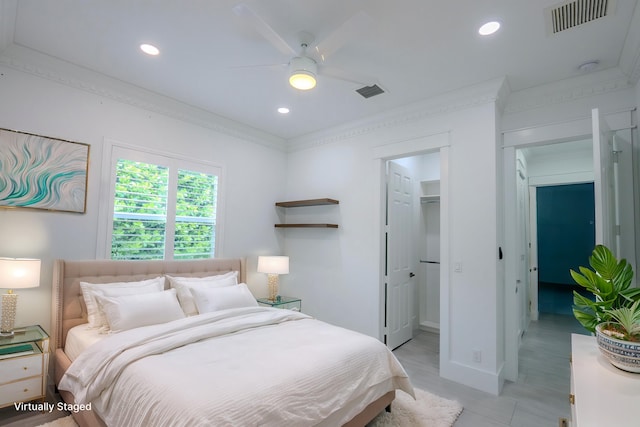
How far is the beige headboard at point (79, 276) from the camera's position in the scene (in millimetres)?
2680

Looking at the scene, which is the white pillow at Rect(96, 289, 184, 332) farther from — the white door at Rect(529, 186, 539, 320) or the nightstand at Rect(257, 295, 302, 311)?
the white door at Rect(529, 186, 539, 320)

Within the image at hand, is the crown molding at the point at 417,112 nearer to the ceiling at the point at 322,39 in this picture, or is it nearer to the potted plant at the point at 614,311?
the ceiling at the point at 322,39

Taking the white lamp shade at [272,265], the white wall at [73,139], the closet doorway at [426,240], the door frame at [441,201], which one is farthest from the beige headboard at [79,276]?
the closet doorway at [426,240]

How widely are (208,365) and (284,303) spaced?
2.29 m

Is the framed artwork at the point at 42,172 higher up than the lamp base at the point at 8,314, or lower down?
higher up

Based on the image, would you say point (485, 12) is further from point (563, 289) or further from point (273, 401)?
point (563, 289)

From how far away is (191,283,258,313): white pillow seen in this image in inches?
119

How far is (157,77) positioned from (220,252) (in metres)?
2.08

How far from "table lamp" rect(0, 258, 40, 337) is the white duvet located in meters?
0.77

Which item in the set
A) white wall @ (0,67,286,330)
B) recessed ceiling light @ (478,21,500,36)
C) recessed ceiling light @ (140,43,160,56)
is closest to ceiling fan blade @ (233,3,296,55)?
recessed ceiling light @ (140,43,160,56)

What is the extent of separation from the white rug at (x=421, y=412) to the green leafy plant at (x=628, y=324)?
1419 mm

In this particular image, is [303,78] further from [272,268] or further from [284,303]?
[284,303]

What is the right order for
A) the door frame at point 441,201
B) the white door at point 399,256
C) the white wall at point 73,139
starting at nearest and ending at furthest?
the white wall at point 73,139 → the door frame at point 441,201 → the white door at point 399,256

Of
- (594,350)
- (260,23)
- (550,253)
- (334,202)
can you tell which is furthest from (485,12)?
(550,253)
